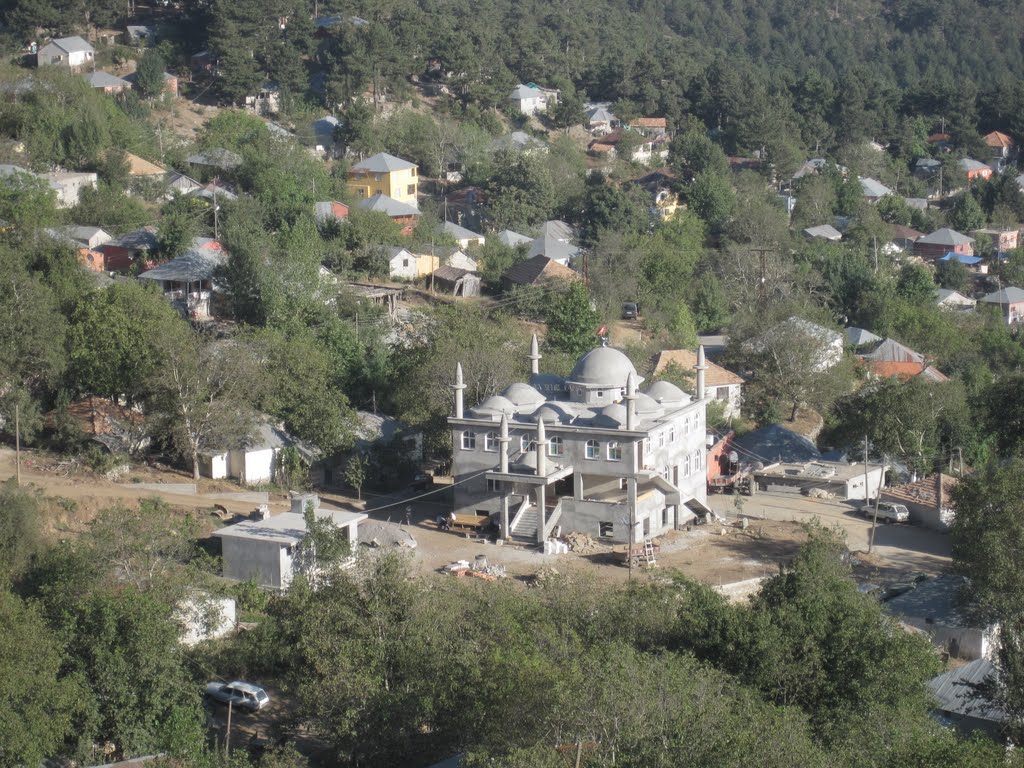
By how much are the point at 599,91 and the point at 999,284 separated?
24.6m

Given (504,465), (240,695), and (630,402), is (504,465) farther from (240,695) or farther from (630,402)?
(240,695)

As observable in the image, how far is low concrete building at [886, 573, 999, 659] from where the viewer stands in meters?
28.1

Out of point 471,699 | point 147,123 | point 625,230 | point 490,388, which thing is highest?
point 147,123

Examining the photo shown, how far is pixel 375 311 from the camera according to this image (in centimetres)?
4409

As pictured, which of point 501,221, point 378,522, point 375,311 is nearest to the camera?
point 378,522

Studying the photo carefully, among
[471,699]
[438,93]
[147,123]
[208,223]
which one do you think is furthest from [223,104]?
[471,699]

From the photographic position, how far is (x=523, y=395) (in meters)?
33.7

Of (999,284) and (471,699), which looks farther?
(999,284)

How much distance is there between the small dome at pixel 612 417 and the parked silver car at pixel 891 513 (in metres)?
6.94

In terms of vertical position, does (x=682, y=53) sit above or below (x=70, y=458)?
above

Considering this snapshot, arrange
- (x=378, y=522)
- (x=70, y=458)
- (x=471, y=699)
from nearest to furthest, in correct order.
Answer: (x=471, y=699) → (x=378, y=522) → (x=70, y=458)

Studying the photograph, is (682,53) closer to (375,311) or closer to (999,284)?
(999,284)

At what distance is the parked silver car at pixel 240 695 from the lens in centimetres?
2453

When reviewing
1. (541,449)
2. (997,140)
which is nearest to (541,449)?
(541,449)
